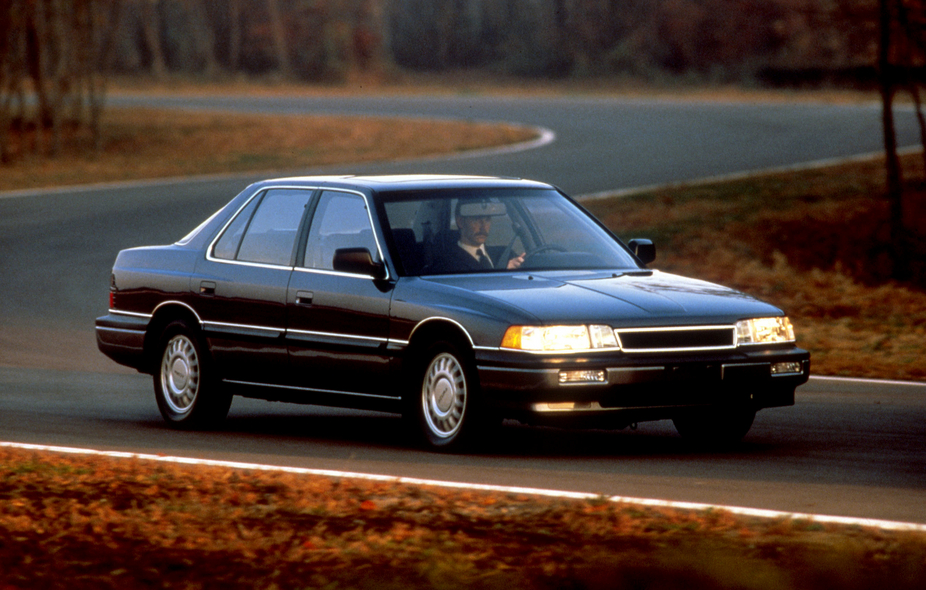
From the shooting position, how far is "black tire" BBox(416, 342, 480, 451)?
29.3 ft

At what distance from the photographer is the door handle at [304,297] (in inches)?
391

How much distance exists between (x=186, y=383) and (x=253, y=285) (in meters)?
0.86

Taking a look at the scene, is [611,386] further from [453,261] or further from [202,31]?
[202,31]

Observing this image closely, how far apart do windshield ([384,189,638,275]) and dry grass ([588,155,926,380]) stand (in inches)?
152

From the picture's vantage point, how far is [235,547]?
6.45m

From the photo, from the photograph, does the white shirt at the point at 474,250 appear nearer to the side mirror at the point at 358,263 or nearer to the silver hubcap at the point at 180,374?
the side mirror at the point at 358,263

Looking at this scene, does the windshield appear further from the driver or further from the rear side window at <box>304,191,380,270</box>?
the rear side window at <box>304,191,380,270</box>

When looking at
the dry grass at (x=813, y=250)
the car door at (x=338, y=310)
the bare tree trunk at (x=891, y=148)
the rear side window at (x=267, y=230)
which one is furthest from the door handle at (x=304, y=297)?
the bare tree trunk at (x=891, y=148)

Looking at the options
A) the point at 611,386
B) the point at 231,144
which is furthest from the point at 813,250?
the point at 231,144

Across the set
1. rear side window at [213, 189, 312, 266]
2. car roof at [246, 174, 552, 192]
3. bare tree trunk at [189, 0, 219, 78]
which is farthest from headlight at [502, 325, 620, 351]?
bare tree trunk at [189, 0, 219, 78]

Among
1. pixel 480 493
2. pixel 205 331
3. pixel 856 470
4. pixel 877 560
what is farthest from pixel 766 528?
pixel 205 331

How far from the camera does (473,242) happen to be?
980 cm

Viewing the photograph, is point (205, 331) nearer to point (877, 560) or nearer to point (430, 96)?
point (877, 560)

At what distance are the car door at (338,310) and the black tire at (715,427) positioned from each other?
1755mm
